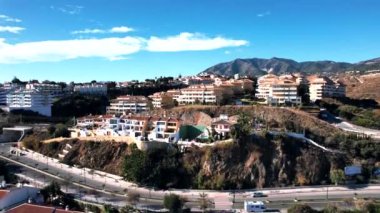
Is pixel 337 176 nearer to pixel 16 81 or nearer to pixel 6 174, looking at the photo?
pixel 6 174

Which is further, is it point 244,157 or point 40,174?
point 40,174

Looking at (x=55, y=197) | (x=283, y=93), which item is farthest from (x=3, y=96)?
(x=55, y=197)

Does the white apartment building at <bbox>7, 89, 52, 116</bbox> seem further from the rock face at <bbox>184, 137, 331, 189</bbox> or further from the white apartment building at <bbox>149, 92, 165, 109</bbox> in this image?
the rock face at <bbox>184, 137, 331, 189</bbox>

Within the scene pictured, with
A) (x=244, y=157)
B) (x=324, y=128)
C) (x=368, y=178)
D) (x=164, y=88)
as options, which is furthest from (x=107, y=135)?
(x=164, y=88)

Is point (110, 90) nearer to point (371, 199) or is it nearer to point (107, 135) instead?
point (107, 135)

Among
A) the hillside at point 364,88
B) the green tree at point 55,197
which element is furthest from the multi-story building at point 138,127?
Answer: the hillside at point 364,88

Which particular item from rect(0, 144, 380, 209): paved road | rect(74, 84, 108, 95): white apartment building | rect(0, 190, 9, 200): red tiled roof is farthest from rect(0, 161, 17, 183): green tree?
rect(74, 84, 108, 95): white apartment building

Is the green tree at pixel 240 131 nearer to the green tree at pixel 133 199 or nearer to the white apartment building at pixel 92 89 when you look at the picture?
the green tree at pixel 133 199
